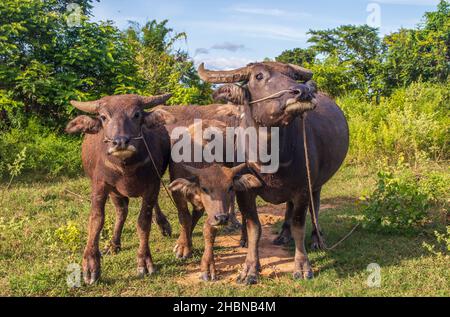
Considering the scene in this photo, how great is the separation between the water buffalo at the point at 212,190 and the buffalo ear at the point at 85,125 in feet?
3.09

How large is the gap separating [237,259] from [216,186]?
1.35 m

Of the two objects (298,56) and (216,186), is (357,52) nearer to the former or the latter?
(298,56)

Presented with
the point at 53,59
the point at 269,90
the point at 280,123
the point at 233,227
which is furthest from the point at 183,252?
the point at 53,59

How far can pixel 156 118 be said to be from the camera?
14.3ft

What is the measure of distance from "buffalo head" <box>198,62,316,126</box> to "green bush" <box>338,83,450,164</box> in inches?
282

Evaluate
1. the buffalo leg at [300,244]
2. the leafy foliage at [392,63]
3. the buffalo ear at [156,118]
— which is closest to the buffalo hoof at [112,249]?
the buffalo ear at [156,118]

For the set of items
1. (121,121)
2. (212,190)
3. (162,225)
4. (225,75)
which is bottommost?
(162,225)

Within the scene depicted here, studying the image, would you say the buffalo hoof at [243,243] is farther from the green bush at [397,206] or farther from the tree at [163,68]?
the tree at [163,68]

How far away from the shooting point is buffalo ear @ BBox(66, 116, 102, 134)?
14.0 ft

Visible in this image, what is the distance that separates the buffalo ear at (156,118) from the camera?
170 inches

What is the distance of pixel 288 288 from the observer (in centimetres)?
418
